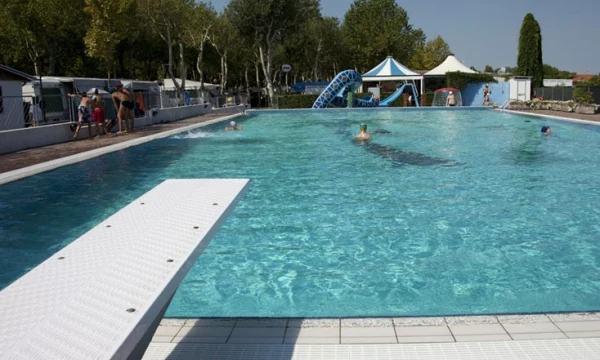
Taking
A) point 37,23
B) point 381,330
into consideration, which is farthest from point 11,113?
point 37,23

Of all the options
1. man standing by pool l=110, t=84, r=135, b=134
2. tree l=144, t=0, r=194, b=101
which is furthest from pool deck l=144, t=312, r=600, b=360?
tree l=144, t=0, r=194, b=101

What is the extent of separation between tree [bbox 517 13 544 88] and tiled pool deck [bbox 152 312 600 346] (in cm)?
4288

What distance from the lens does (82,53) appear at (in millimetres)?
46969

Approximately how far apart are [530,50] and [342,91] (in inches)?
695

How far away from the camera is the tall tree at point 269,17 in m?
39.1

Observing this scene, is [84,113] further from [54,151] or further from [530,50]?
[530,50]

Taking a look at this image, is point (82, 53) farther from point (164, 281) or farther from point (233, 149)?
point (164, 281)

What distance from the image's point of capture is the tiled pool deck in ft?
11.5

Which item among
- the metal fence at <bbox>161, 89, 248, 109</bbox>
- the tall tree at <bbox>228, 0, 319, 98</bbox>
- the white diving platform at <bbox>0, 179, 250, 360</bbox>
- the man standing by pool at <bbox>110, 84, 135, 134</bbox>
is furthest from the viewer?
the tall tree at <bbox>228, 0, 319, 98</bbox>

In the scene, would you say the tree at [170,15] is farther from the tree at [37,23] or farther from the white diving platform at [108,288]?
the white diving platform at [108,288]

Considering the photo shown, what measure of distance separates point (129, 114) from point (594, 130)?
1731 cm

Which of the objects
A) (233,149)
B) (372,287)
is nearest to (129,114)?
(233,149)

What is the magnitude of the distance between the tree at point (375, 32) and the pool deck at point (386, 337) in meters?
55.3

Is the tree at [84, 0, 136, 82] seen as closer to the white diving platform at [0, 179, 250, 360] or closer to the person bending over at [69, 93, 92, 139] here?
the person bending over at [69, 93, 92, 139]
